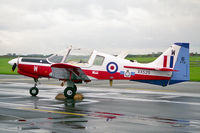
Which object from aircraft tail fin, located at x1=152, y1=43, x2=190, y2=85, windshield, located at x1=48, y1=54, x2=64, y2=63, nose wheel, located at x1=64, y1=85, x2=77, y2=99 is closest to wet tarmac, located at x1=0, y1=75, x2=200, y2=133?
nose wheel, located at x1=64, y1=85, x2=77, y2=99

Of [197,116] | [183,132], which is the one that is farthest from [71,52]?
[183,132]

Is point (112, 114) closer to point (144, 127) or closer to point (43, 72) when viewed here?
point (144, 127)

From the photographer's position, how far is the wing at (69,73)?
15.6 meters

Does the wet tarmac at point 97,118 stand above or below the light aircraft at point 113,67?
below

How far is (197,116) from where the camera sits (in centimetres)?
1116

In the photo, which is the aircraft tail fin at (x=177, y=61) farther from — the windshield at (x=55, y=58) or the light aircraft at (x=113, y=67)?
the windshield at (x=55, y=58)

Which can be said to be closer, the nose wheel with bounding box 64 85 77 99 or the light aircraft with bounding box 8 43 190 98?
the nose wheel with bounding box 64 85 77 99

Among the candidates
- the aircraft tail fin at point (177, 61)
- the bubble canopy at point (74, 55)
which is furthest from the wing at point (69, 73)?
the aircraft tail fin at point (177, 61)

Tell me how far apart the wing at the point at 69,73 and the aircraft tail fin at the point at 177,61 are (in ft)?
13.0

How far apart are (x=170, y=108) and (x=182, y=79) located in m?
4.01

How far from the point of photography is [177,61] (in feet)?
55.3

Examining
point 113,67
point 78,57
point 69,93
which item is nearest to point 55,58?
point 78,57

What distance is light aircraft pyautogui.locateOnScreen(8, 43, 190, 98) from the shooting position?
54.3 ft

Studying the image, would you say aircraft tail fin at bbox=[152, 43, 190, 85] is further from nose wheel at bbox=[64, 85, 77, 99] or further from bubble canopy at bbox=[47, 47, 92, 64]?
nose wheel at bbox=[64, 85, 77, 99]
